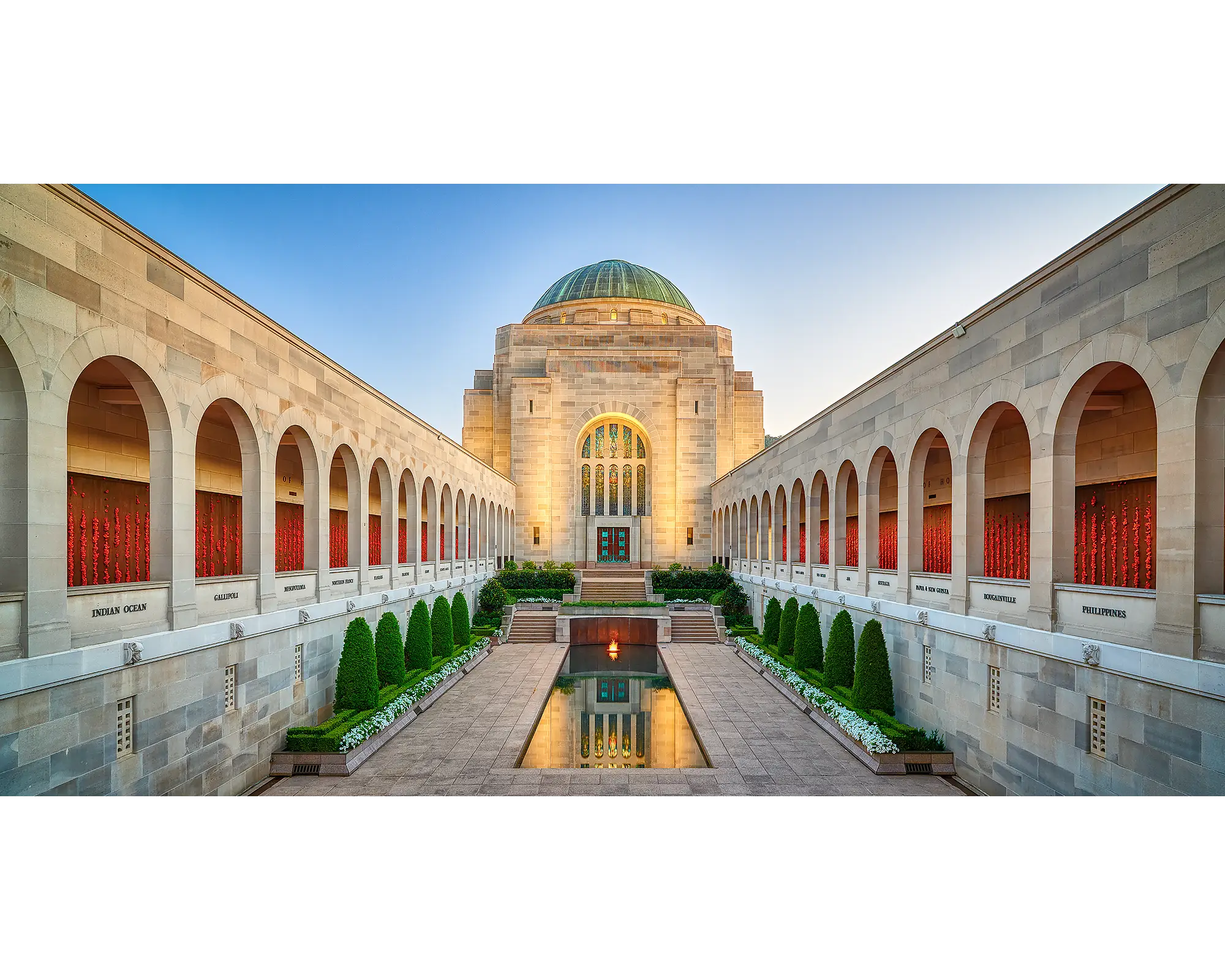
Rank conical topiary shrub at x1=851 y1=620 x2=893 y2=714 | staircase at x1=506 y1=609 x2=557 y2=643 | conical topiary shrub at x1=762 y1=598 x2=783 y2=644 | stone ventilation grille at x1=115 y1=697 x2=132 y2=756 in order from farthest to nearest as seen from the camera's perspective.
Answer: staircase at x1=506 y1=609 x2=557 y2=643 < conical topiary shrub at x1=762 y1=598 x2=783 y2=644 < conical topiary shrub at x1=851 y1=620 x2=893 y2=714 < stone ventilation grille at x1=115 y1=697 x2=132 y2=756

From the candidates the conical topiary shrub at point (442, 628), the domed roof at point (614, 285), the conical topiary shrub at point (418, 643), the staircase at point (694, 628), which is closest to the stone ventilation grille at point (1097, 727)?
the conical topiary shrub at point (418, 643)

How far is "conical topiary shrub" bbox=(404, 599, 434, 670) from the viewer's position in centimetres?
1708

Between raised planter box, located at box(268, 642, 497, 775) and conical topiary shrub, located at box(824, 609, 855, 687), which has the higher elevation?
conical topiary shrub, located at box(824, 609, 855, 687)

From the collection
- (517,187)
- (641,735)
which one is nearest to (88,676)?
(517,187)

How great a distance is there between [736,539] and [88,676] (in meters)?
26.4

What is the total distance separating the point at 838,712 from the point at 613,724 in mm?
4644

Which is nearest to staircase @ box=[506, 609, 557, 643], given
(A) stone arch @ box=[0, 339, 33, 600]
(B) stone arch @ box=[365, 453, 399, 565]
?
(B) stone arch @ box=[365, 453, 399, 565]

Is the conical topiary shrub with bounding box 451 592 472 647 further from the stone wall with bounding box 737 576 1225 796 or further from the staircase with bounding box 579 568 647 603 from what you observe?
the stone wall with bounding box 737 576 1225 796

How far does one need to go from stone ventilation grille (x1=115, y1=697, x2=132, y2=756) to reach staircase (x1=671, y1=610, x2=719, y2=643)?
1966cm

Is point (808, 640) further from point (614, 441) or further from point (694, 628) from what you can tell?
point (614, 441)

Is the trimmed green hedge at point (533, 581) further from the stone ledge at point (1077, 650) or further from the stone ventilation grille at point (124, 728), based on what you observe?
the stone ventilation grille at point (124, 728)

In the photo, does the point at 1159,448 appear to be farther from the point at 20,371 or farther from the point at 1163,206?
the point at 20,371

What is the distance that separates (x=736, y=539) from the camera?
101 feet

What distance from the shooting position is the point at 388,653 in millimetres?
14875
